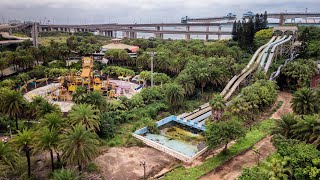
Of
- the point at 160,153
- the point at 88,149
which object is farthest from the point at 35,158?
the point at 160,153

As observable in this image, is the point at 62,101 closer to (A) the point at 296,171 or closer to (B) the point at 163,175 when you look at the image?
(B) the point at 163,175

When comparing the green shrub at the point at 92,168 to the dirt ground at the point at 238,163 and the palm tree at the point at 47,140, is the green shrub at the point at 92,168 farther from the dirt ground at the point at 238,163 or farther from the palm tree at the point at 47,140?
the dirt ground at the point at 238,163

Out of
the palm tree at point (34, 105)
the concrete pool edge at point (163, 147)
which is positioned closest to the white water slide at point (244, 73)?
the concrete pool edge at point (163, 147)

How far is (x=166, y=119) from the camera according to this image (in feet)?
166

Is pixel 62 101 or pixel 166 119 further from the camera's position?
pixel 62 101

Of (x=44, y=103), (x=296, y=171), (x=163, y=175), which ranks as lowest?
(x=163, y=175)

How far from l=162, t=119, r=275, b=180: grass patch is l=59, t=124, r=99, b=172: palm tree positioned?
29.8 ft

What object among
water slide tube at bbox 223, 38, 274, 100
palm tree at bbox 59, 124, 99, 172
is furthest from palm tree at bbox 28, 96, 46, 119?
water slide tube at bbox 223, 38, 274, 100

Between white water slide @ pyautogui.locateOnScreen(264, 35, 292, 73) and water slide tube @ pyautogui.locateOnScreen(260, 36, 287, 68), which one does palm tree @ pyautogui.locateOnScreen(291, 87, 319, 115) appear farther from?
water slide tube @ pyautogui.locateOnScreen(260, 36, 287, 68)

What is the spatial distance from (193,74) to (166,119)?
15.3 meters

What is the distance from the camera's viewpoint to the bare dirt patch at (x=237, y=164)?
34.2m

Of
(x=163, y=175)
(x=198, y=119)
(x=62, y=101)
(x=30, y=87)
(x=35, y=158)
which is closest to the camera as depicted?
(x=163, y=175)

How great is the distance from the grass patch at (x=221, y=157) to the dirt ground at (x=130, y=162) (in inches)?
106

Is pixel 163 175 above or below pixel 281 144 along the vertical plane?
below
